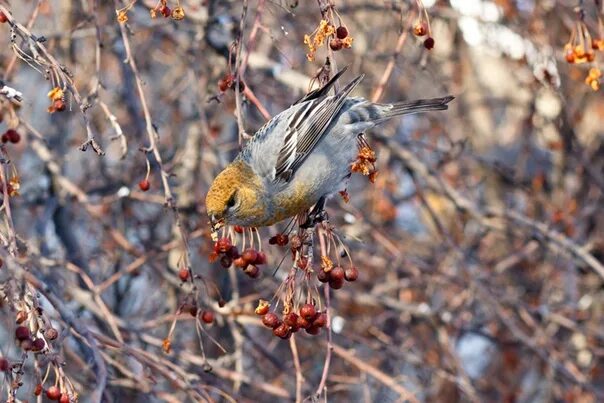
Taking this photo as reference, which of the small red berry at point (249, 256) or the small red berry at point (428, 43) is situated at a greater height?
the small red berry at point (428, 43)

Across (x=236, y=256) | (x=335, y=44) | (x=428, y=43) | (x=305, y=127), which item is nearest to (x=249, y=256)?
(x=236, y=256)

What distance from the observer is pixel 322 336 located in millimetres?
5293

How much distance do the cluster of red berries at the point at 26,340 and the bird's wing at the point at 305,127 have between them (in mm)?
1606

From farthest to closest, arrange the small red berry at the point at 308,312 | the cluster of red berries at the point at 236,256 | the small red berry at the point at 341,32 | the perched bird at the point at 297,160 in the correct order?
the perched bird at the point at 297,160 < the cluster of red berries at the point at 236,256 < the small red berry at the point at 341,32 < the small red berry at the point at 308,312

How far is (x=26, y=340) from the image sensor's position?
235 cm

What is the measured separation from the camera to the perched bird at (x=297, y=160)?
3574 mm

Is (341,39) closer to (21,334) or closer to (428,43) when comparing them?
(428,43)

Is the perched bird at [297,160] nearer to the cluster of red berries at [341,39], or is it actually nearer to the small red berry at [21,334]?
the cluster of red berries at [341,39]

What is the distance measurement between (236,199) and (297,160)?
1.56ft

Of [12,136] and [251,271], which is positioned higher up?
[12,136]

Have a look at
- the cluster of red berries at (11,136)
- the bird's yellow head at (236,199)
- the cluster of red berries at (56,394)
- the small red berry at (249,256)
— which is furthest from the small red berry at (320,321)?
the cluster of red berries at (11,136)

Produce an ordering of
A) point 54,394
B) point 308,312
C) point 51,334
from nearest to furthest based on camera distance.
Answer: point 51,334 < point 54,394 < point 308,312

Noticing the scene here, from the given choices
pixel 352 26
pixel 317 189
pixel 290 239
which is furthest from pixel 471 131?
pixel 290 239

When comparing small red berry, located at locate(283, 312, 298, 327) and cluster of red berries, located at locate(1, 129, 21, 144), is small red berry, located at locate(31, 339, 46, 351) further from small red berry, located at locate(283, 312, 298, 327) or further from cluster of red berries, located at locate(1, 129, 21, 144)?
cluster of red berries, located at locate(1, 129, 21, 144)
